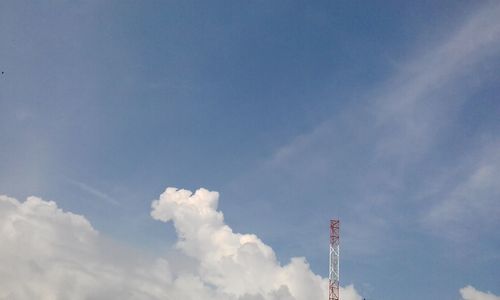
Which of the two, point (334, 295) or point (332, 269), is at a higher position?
point (332, 269)

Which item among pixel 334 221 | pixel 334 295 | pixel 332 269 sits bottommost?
pixel 334 295

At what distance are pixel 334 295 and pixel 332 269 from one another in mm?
13795

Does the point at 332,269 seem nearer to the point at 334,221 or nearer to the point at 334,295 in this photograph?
the point at 334,295

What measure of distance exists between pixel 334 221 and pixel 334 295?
4031cm

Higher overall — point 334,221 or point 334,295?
point 334,221

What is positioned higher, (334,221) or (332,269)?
(334,221)

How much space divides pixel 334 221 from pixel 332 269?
26576 millimetres

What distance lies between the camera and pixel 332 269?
540 feet

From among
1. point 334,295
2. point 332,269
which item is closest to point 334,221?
point 332,269

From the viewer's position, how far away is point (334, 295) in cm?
16250

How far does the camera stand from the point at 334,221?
16800 centimetres
